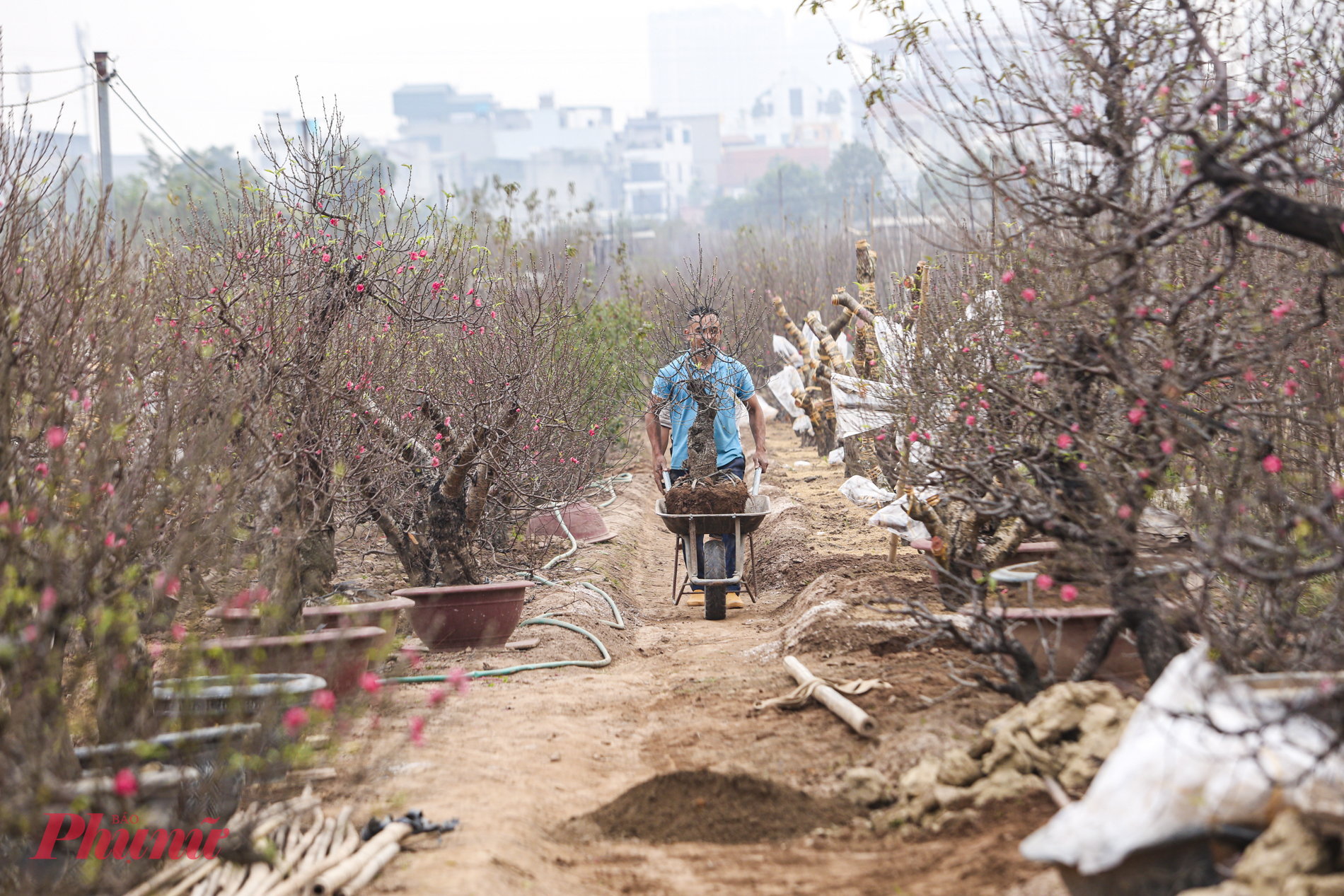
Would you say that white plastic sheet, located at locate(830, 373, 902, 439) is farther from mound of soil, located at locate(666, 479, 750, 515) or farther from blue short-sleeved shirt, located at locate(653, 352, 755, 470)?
mound of soil, located at locate(666, 479, 750, 515)

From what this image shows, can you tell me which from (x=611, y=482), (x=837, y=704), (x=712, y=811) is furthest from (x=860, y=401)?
(x=712, y=811)

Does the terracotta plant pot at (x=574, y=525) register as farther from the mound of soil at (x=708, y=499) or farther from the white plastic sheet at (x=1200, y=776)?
the white plastic sheet at (x=1200, y=776)

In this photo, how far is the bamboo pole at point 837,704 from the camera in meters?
4.45

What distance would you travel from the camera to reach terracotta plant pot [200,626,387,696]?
397 centimetres

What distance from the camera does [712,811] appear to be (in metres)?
3.96

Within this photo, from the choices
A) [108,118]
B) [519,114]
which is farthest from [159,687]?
[519,114]

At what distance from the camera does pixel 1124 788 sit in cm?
255

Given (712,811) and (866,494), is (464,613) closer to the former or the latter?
(712,811)

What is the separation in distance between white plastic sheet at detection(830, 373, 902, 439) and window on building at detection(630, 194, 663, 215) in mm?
106425

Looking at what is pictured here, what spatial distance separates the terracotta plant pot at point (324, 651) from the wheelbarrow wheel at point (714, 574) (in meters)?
3.56

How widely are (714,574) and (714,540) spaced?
251mm

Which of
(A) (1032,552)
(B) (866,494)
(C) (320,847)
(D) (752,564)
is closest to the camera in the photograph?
(C) (320,847)

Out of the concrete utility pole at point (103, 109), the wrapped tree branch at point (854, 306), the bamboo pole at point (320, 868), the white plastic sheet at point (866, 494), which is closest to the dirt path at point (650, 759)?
the bamboo pole at point (320, 868)

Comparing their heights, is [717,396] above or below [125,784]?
above
